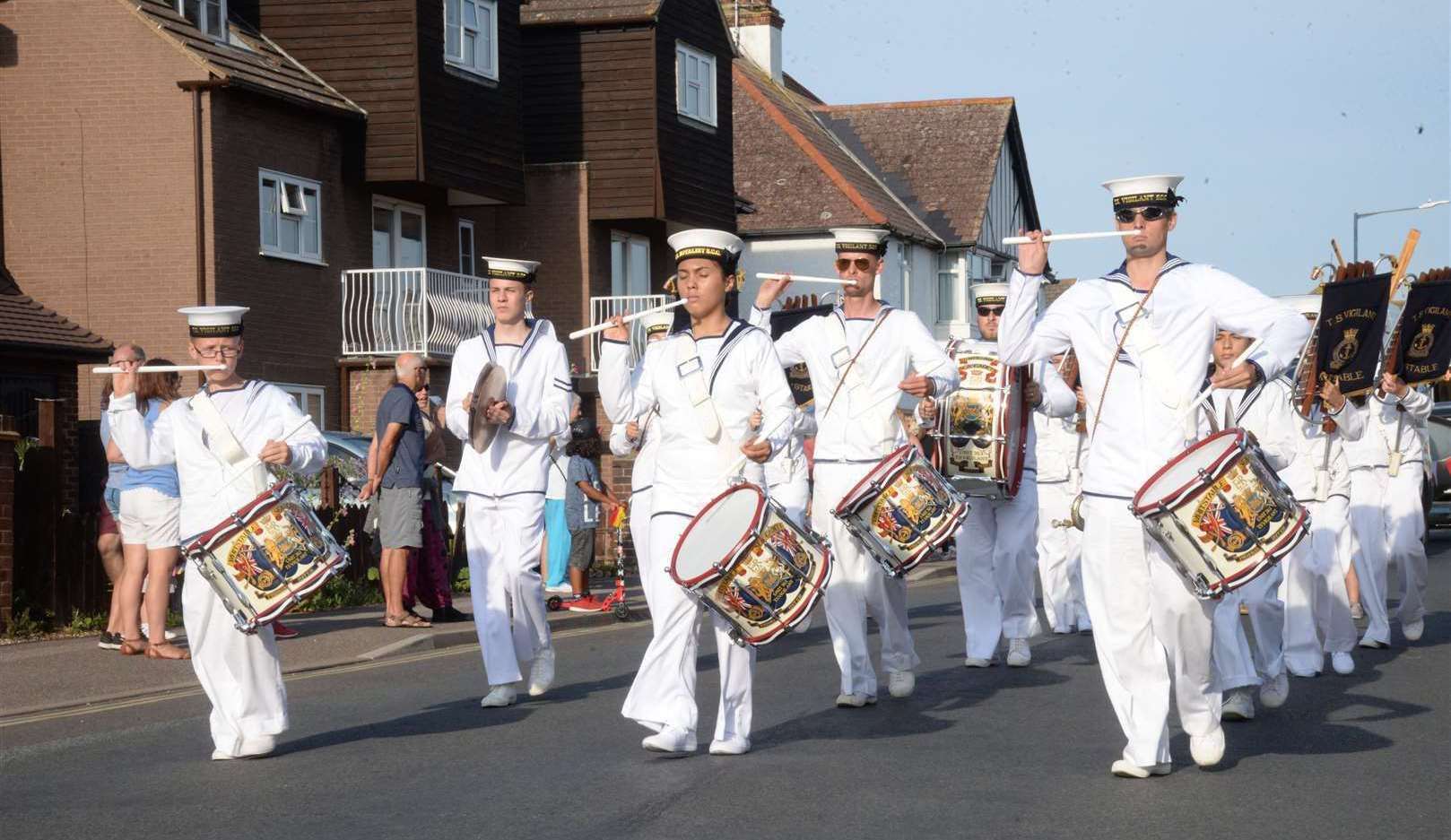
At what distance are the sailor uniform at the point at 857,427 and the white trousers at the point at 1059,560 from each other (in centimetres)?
416

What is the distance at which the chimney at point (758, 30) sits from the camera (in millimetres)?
51969

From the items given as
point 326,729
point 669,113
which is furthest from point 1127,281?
point 669,113

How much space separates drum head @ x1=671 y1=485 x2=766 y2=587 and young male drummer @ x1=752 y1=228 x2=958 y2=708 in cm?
190

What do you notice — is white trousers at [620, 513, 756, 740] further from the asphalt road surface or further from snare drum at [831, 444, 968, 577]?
snare drum at [831, 444, 968, 577]

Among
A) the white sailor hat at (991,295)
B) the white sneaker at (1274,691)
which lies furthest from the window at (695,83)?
the white sneaker at (1274,691)

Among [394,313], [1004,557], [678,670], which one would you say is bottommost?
[678,670]

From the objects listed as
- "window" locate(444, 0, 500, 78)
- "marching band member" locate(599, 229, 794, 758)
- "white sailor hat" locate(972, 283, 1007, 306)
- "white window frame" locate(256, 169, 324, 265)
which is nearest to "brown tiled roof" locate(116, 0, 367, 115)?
"white window frame" locate(256, 169, 324, 265)

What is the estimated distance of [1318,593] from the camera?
1151cm

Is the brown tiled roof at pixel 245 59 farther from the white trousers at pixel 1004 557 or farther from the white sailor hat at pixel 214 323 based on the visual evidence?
the white sailor hat at pixel 214 323

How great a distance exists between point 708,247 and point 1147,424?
2.11 meters

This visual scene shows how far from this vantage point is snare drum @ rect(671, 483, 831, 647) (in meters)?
8.11

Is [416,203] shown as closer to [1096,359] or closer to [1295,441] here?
[1295,441]

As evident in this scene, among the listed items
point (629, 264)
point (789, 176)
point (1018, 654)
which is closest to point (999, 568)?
point (1018, 654)

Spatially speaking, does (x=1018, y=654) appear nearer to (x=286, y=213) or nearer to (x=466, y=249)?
(x=286, y=213)
